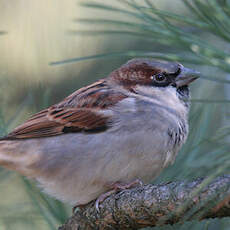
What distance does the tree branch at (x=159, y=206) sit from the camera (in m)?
1.04

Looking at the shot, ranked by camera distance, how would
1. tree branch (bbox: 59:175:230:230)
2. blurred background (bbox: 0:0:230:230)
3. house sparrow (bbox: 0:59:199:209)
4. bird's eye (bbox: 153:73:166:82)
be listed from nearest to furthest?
tree branch (bbox: 59:175:230:230)
blurred background (bbox: 0:0:230:230)
house sparrow (bbox: 0:59:199:209)
bird's eye (bbox: 153:73:166:82)

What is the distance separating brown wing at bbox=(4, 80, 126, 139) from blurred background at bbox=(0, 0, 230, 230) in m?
0.09

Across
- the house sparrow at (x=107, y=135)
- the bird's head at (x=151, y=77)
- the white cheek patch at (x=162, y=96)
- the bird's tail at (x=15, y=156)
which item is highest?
the bird's head at (x=151, y=77)

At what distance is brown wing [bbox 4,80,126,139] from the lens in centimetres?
238

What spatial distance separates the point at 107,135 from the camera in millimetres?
2207

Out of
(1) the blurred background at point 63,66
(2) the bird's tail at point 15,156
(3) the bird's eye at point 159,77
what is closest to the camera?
(1) the blurred background at point 63,66

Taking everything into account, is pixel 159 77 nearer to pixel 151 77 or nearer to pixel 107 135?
pixel 151 77

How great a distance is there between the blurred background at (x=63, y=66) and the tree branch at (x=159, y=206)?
130 mm

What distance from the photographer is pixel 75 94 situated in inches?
98.6

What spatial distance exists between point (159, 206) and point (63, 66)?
144 cm

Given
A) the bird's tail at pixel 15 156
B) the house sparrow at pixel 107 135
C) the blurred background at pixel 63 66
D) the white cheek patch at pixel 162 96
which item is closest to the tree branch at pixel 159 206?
the blurred background at pixel 63 66

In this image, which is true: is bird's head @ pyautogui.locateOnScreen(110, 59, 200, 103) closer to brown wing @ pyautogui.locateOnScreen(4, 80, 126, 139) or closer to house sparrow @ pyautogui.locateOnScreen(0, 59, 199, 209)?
house sparrow @ pyautogui.locateOnScreen(0, 59, 199, 209)

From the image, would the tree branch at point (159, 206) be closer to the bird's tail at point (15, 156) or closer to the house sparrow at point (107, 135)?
the house sparrow at point (107, 135)

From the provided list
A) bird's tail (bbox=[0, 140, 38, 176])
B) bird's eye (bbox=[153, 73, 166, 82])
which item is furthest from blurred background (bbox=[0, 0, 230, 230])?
bird's eye (bbox=[153, 73, 166, 82])
